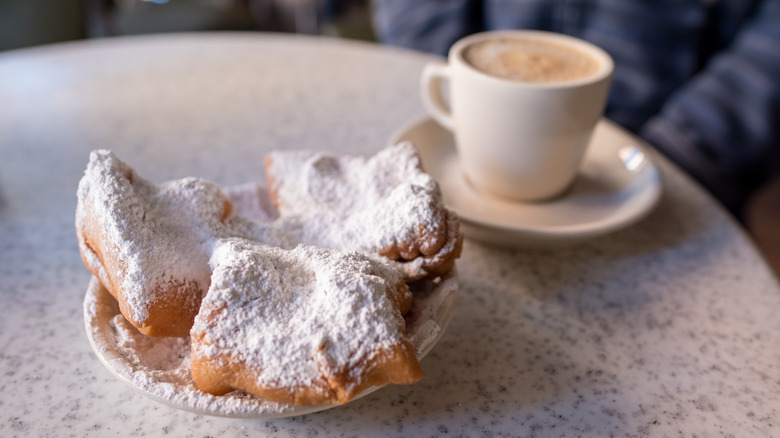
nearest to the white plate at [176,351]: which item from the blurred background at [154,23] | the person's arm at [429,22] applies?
the person's arm at [429,22]

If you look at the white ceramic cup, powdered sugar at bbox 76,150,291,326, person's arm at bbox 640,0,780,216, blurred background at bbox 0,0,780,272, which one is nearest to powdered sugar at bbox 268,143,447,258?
powdered sugar at bbox 76,150,291,326

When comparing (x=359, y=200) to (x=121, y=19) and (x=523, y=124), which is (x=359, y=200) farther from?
(x=121, y=19)

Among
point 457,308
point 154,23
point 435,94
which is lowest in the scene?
point 154,23

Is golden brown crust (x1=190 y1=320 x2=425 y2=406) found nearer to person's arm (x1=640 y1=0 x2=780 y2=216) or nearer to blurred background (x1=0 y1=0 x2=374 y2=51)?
person's arm (x1=640 y1=0 x2=780 y2=216)

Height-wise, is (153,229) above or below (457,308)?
above

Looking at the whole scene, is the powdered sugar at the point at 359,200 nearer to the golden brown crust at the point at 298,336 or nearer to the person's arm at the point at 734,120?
the golden brown crust at the point at 298,336

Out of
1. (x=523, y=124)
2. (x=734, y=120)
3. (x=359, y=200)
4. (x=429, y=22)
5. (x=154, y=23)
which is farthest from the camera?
(x=154, y=23)

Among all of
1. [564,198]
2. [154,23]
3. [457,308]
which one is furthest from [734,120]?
[154,23]

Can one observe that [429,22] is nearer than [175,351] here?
No
